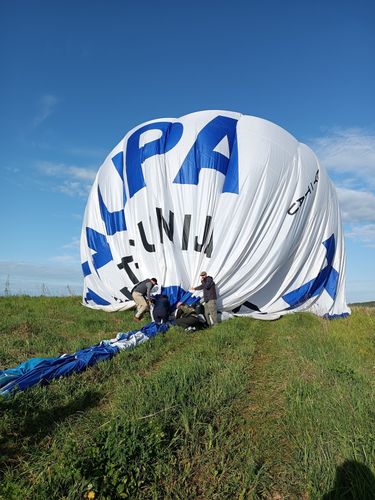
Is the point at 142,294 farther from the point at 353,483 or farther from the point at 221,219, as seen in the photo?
the point at 353,483

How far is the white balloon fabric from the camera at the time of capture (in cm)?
992

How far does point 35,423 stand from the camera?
353cm

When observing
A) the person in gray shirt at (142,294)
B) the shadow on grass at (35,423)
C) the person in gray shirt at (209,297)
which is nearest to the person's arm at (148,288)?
the person in gray shirt at (142,294)

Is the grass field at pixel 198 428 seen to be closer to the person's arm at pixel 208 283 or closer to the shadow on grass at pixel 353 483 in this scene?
the shadow on grass at pixel 353 483

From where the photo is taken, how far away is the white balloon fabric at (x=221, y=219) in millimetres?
9922

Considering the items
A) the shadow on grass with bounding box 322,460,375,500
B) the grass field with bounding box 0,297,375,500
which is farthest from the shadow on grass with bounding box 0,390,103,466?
the shadow on grass with bounding box 322,460,375,500

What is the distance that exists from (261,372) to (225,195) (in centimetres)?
557

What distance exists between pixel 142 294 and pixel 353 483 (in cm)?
776

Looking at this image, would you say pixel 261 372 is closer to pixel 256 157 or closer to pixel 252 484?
pixel 252 484

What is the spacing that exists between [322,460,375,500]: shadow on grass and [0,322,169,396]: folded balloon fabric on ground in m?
3.10

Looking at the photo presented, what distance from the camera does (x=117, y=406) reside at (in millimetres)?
3760

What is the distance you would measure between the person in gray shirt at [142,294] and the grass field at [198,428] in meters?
3.73

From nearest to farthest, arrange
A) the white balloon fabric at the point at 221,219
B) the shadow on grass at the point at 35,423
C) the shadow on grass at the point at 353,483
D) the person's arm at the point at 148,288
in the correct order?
the shadow on grass at the point at 353,483
the shadow on grass at the point at 35,423
the person's arm at the point at 148,288
the white balloon fabric at the point at 221,219

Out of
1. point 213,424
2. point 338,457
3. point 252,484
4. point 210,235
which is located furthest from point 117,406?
point 210,235
